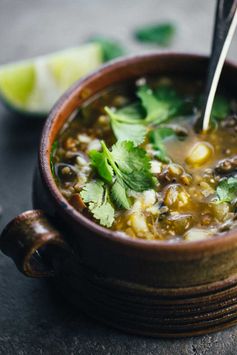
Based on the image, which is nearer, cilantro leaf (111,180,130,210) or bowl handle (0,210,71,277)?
bowl handle (0,210,71,277)

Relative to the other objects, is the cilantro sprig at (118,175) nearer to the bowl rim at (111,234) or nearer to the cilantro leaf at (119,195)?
the cilantro leaf at (119,195)

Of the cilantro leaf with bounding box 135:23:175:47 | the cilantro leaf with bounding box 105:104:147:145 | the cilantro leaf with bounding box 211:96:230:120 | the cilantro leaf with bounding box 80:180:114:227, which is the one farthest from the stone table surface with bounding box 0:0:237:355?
the cilantro leaf with bounding box 211:96:230:120

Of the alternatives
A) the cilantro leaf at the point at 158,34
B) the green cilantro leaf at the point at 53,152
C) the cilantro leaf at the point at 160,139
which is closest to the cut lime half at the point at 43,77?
the cilantro leaf at the point at 158,34

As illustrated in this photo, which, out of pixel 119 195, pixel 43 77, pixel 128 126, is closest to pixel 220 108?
pixel 128 126

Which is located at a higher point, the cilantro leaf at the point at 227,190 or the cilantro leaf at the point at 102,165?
the cilantro leaf at the point at 102,165

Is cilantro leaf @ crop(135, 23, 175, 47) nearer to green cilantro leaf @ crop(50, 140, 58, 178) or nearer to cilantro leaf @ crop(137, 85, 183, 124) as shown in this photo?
cilantro leaf @ crop(137, 85, 183, 124)

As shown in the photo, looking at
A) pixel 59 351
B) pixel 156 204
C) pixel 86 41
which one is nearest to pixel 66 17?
pixel 86 41

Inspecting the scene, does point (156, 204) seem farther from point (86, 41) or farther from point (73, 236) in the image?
point (86, 41)
